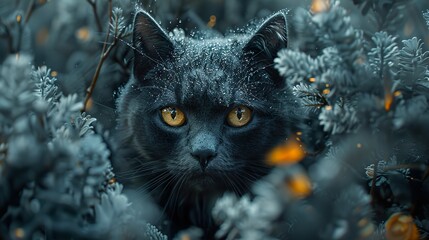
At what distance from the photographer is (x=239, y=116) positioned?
1809 millimetres

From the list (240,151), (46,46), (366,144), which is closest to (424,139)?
(366,144)

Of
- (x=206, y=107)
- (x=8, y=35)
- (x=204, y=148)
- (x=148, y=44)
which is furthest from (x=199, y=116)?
(x=8, y=35)

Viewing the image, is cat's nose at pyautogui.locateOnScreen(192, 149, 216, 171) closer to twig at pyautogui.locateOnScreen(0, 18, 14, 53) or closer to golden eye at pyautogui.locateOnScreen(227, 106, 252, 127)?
golden eye at pyautogui.locateOnScreen(227, 106, 252, 127)

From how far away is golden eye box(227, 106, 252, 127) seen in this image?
1803mm

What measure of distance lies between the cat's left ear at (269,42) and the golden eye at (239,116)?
163 millimetres

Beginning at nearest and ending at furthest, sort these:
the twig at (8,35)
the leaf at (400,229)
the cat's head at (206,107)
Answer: the leaf at (400,229), the twig at (8,35), the cat's head at (206,107)

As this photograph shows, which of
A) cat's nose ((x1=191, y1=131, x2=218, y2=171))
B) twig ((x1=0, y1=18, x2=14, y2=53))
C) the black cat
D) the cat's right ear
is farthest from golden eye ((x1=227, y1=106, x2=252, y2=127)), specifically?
twig ((x1=0, y1=18, x2=14, y2=53))

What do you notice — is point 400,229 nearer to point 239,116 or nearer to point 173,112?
point 239,116

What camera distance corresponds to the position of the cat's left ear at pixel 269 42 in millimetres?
1766

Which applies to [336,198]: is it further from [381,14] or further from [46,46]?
[46,46]

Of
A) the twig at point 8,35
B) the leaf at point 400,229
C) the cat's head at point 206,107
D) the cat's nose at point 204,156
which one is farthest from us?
the cat's head at point 206,107

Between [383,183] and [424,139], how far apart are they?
25cm

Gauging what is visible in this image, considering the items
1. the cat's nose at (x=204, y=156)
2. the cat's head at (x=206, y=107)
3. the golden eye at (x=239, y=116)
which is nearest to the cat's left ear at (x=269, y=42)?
the cat's head at (x=206, y=107)

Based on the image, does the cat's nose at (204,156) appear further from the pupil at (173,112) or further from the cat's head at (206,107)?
the pupil at (173,112)
